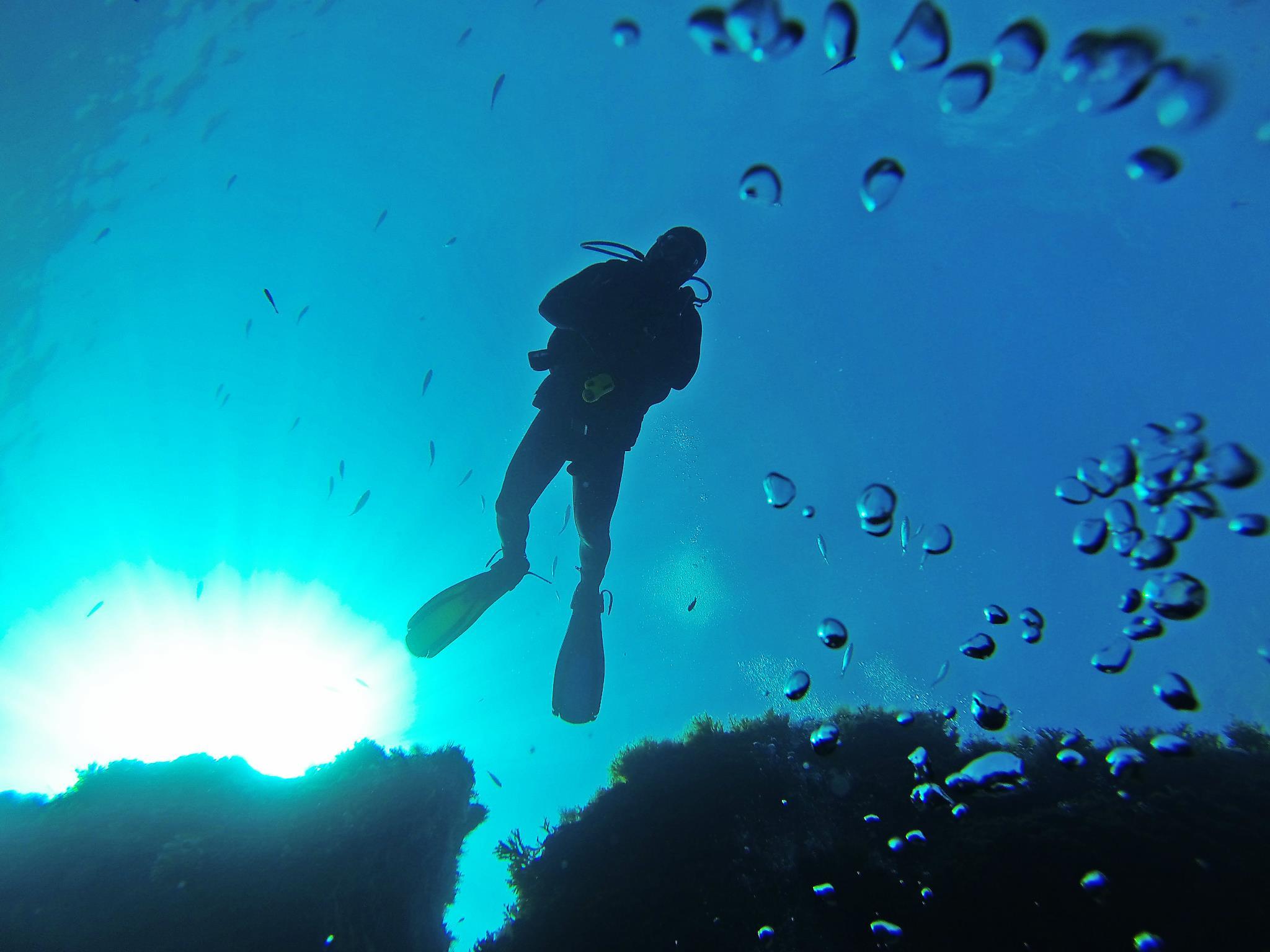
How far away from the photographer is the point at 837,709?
7.60m

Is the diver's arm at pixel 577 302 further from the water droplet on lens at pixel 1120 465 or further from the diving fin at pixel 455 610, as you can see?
the water droplet on lens at pixel 1120 465

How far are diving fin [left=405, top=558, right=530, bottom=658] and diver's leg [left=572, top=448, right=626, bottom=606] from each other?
3.26ft

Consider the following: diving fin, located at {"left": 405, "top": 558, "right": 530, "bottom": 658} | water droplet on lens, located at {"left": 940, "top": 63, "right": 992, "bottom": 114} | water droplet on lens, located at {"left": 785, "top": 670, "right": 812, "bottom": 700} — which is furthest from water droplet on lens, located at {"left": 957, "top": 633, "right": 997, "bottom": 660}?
diving fin, located at {"left": 405, "top": 558, "right": 530, "bottom": 658}

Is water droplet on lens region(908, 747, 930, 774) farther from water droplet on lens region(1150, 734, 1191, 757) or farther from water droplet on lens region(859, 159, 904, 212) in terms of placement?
water droplet on lens region(859, 159, 904, 212)

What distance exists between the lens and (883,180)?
156 inches

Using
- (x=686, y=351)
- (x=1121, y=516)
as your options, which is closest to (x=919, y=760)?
(x=1121, y=516)

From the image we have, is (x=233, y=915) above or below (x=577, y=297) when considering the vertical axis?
below

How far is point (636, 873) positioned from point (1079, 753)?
6143 millimetres

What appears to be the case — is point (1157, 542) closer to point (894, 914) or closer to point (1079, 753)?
point (1079, 753)

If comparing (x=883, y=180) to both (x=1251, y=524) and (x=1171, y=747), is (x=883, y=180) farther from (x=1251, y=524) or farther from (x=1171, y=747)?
(x=1171, y=747)

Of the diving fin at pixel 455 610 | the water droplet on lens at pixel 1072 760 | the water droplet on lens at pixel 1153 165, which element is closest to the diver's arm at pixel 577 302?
the diving fin at pixel 455 610

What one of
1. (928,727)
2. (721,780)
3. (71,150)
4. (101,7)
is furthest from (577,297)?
(71,150)

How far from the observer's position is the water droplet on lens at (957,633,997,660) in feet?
18.1

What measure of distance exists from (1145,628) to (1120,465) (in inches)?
85.4
